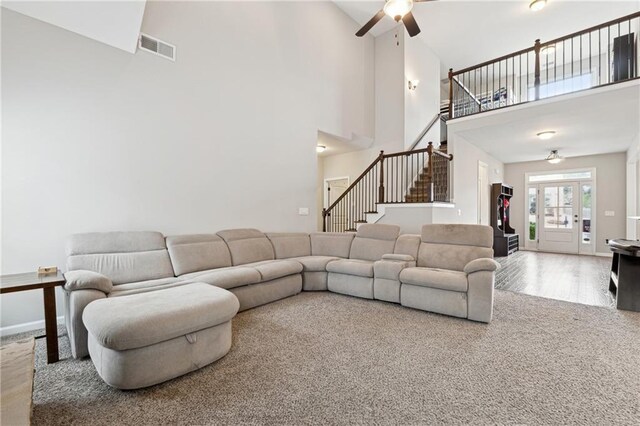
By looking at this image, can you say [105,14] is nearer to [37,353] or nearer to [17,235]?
[17,235]

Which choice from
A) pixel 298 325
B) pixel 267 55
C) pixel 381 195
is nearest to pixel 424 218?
pixel 381 195

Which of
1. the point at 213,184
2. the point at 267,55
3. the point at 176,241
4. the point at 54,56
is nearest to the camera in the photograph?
the point at 54,56

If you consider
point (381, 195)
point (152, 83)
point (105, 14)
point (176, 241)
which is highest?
point (105, 14)

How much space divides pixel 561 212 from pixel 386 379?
9612mm

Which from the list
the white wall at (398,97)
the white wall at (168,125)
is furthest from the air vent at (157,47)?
the white wall at (398,97)

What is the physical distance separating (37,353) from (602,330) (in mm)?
5302

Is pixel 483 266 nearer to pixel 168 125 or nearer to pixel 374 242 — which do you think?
pixel 374 242

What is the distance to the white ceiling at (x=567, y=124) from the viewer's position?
4.49 metres

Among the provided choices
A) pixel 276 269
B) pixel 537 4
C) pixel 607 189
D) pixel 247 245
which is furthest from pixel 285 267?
pixel 607 189

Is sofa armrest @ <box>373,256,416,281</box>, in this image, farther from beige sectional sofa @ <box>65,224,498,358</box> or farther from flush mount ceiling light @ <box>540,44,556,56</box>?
flush mount ceiling light @ <box>540,44,556,56</box>

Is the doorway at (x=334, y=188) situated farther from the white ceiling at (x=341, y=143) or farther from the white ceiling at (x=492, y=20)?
the white ceiling at (x=492, y=20)

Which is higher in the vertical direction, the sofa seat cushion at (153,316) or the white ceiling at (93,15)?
the white ceiling at (93,15)

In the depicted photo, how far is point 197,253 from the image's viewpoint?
145 inches

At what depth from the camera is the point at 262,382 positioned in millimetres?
1991
